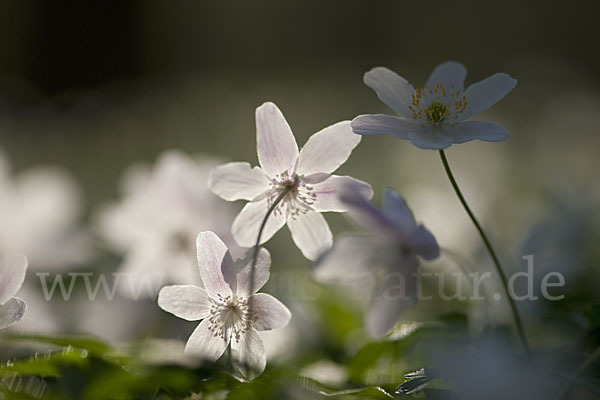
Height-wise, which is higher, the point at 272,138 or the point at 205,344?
the point at 272,138

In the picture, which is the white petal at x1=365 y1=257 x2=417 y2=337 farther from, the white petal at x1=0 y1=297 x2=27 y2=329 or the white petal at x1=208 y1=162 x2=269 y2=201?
the white petal at x1=0 y1=297 x2=27 y2=329

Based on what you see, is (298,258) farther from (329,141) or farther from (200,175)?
(329,141)

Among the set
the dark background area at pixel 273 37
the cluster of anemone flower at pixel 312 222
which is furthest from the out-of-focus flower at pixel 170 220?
the dark background area at pixel 273 37

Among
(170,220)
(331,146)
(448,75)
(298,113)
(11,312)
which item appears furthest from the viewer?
(298,113)

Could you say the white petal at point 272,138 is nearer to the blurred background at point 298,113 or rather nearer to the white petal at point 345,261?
the white petal at point 345,261

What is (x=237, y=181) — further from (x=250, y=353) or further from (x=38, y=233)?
(x=38, y=233)

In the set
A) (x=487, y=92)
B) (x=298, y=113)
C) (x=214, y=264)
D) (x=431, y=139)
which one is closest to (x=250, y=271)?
(x=214, y=264)

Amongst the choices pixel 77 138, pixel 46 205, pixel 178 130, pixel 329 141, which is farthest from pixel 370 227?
pixel 77 138
